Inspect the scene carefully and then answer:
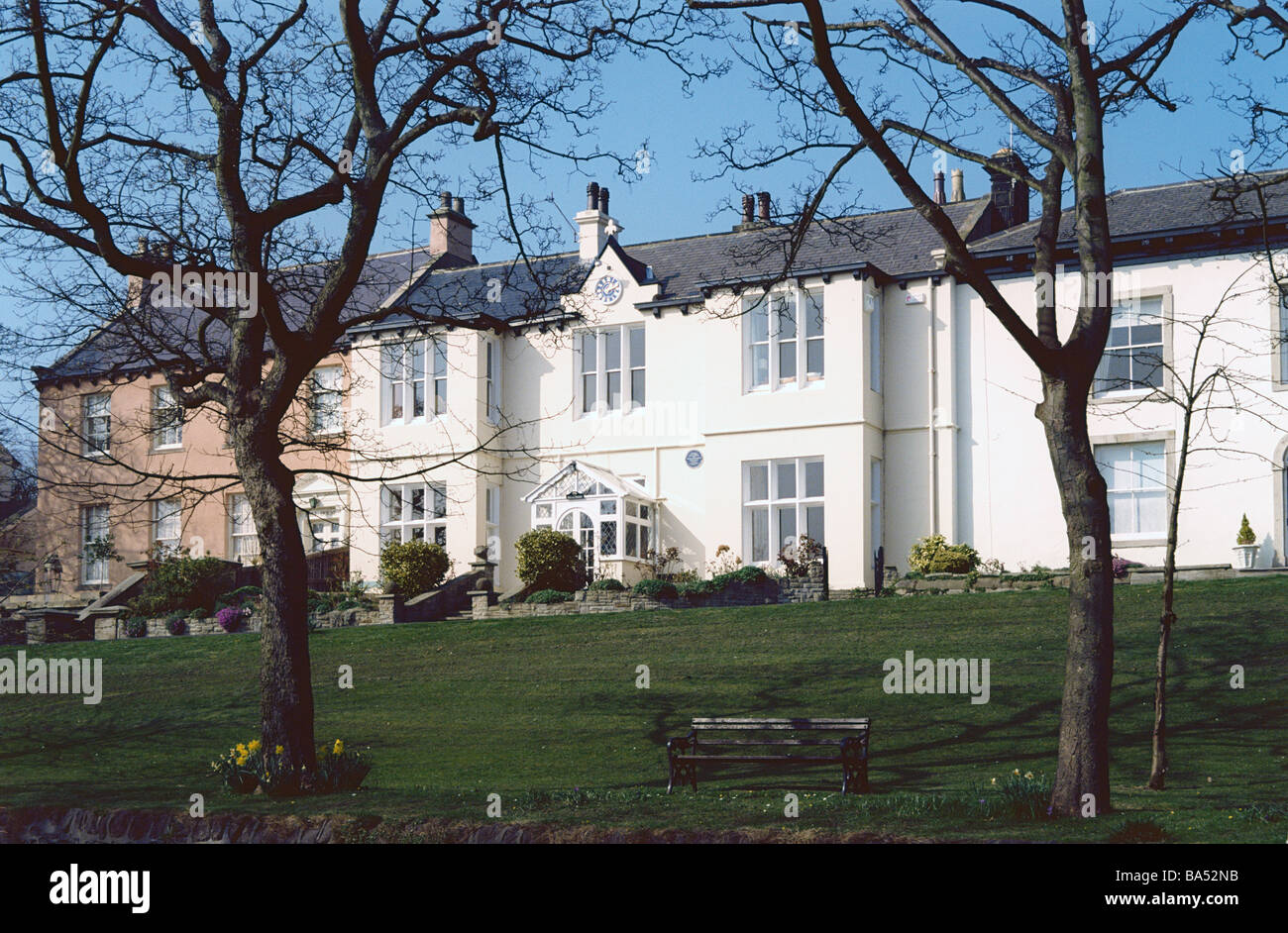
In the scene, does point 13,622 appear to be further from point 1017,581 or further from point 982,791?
point 982,791

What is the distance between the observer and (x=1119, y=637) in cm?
1994

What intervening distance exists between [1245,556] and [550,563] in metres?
14.2

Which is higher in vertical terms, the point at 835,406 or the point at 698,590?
the point at 835,406

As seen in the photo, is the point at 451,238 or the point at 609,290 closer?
the point at 609,290

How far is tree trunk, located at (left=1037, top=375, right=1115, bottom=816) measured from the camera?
36.1 ft

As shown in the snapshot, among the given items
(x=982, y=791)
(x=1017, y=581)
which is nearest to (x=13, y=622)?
Result: (x=1017, y=581)

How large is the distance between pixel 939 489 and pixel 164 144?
19.2 metres

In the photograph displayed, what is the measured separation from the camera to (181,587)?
32.4m

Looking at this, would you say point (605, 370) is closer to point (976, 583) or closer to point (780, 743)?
point (976, 583)

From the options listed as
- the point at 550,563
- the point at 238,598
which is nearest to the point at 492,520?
the point at 550,563

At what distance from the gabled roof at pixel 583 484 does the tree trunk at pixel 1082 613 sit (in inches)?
783

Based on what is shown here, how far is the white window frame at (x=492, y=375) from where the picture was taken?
3431 centimetres

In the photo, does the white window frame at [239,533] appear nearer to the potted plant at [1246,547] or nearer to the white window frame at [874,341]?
the white window frame at [874,341]

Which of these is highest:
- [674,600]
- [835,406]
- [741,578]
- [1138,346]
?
[1138,346]
